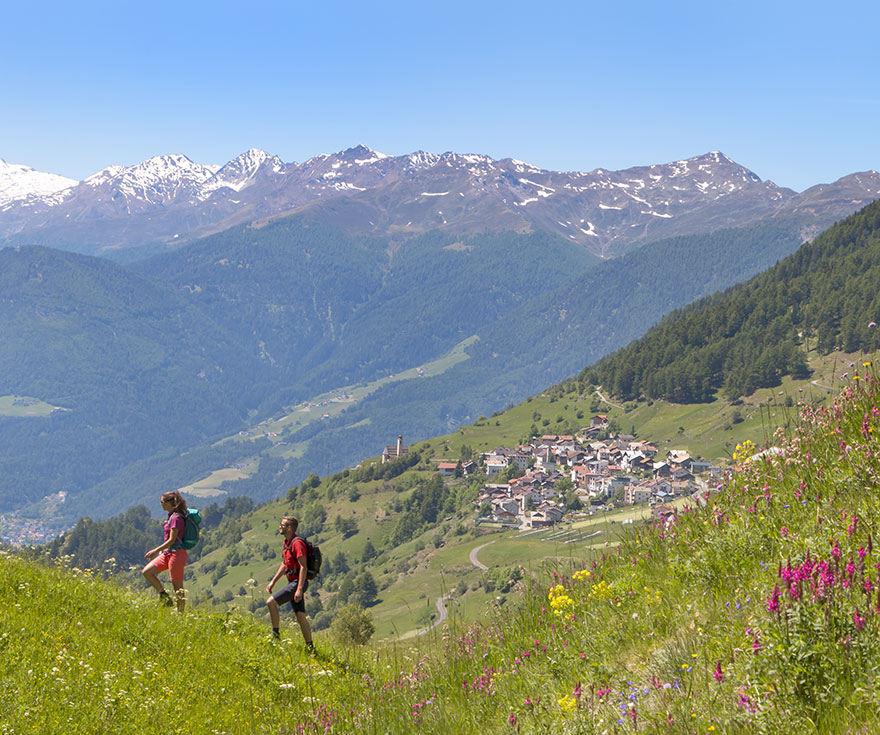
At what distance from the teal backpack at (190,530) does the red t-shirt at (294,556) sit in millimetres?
2515

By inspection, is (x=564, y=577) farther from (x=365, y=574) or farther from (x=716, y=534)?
(x=365, y=574)

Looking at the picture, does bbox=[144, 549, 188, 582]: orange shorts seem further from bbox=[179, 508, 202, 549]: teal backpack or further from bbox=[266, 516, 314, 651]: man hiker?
bbox=[266, 516, 314, 651]: man hiker

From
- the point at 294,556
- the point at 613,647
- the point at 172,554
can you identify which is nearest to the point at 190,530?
the point at 172,554

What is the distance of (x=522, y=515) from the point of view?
186m

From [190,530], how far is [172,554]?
0.53 m

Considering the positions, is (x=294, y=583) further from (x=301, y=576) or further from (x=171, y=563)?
(x=171, y=563)

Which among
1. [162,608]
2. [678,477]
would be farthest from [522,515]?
[162,608]

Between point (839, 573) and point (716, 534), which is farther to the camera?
point (716, 534)

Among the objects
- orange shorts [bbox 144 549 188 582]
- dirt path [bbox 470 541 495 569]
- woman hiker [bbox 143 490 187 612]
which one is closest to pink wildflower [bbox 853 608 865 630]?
woman hiker [bbox 143 490 187 612]

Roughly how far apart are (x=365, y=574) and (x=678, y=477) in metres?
79.5

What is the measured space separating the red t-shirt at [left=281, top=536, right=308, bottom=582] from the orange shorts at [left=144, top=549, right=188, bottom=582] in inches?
96.7

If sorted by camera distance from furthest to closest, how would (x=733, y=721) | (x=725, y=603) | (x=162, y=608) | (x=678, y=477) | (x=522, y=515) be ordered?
(x=522, y=515)
(x=678, y=477)
(x=162, y=608)
(x=725, y=603)
(x=733, y=721)

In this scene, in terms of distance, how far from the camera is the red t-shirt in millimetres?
11578

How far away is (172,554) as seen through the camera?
43.2 ft
